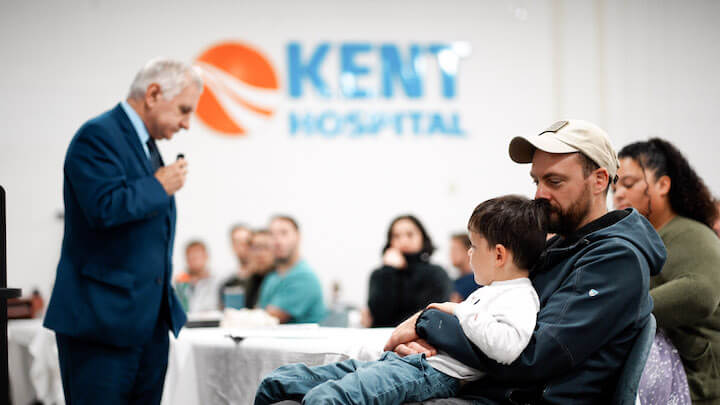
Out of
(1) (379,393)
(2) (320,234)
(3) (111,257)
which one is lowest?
(2) (320,234)

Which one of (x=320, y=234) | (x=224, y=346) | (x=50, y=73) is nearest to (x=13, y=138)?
(x=50, y=73)

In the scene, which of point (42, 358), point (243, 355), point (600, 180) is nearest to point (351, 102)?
point (42, 358)

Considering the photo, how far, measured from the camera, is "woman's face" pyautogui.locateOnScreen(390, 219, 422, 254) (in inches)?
153

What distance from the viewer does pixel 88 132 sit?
2.05 m

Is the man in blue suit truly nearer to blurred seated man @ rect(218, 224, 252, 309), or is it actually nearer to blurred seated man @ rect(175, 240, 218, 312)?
blurred seated man @ rect(175, 240, 218, 312)

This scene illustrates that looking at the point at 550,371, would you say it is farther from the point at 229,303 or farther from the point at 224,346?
the point at 229,303

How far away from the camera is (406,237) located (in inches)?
155

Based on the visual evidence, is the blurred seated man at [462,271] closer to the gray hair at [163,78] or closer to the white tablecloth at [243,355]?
the white tablecloth at [243,355]

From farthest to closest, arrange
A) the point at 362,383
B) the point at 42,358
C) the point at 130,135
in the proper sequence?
the point at 42,358 → the point at 130,135 → the point at 362,383

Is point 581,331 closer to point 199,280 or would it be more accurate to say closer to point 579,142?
point 579,142

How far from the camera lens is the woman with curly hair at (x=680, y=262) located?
6.76 feet

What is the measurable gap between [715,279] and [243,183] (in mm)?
5462

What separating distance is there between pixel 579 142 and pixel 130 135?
4.37 ft

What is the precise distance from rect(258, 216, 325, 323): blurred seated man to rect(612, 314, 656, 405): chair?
8.49ft
